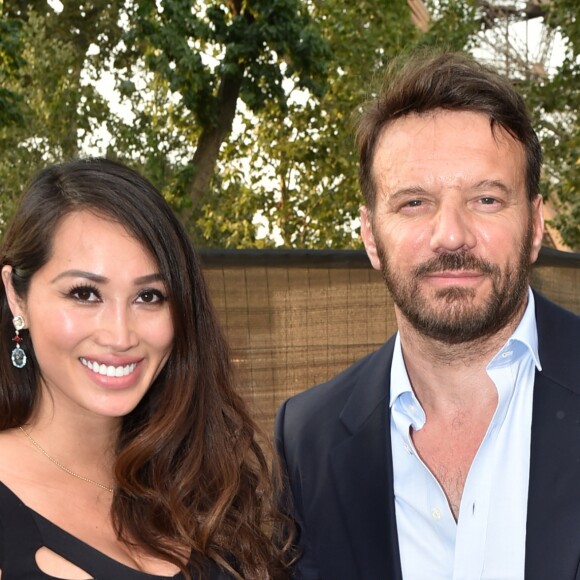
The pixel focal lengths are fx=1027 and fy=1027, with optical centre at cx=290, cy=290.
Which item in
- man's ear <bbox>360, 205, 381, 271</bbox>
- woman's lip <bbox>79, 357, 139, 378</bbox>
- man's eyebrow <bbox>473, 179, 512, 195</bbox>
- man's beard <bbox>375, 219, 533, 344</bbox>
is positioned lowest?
woman's lip <bbox>79, 357, 139, 378</bbox>

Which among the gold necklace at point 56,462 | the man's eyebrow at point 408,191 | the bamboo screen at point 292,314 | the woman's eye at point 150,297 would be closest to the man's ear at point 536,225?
the man's eyebrow at point 408,191

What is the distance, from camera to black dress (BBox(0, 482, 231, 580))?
258 centimetres

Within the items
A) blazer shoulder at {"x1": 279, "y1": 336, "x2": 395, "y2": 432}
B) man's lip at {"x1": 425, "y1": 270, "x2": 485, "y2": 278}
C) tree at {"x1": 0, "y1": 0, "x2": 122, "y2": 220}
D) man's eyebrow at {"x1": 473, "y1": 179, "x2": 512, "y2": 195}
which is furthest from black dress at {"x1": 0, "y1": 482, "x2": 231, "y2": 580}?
tree at {"x1": 0, "y1": 0, "x2": 122, "y2": 220}

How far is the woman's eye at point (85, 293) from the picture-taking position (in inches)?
111

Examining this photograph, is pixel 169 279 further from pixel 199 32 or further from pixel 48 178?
pixel 199 32

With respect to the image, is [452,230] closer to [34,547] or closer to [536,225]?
[536,225]

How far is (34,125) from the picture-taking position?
13789 mm

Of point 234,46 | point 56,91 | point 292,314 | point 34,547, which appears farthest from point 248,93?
point 34,547

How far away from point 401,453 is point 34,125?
11580 mm

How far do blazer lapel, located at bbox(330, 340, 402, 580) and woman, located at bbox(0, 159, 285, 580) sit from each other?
27 centimetres

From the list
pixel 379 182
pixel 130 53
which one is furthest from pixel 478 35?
pixel 379 182

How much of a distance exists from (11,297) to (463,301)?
1.31 meters

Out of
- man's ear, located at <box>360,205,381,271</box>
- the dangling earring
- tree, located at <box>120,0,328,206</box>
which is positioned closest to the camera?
the dangling earring

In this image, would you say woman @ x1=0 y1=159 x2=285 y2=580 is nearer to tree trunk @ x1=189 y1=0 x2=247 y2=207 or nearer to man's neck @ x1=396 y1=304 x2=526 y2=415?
man's neck @ x1=396 y1=304 x2=526 y2=415
